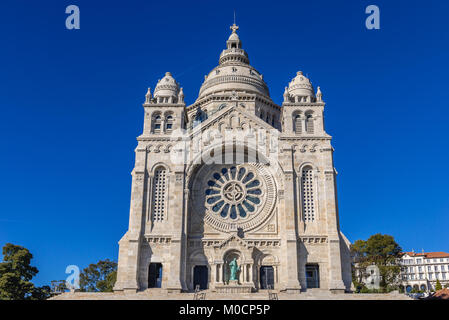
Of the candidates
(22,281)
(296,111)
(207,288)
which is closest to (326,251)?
(207,288)

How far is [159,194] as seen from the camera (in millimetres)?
42062

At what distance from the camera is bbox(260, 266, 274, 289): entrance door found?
3966cm

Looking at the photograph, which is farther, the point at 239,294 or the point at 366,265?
the point at 366,265

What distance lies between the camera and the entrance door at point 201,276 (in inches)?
1559

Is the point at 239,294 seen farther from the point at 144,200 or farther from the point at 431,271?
the point at 431,271

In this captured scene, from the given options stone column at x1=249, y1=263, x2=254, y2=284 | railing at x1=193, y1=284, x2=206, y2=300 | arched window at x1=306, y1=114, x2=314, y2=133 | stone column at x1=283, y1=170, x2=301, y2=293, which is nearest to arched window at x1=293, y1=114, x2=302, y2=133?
arched window at x1=306, y1=114, x2=314, y2=133

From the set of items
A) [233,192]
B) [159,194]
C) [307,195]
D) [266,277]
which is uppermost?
[233,192]

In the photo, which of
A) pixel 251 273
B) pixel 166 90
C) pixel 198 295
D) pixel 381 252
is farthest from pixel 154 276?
pixel 381 252

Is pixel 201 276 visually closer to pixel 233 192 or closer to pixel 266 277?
pixel 266 277

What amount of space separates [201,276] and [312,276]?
978 centimetres

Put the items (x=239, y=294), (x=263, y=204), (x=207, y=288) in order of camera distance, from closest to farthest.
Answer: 1. (x=239, y=294)
2. (x=207, y=288)
3. (x=263, y=204)

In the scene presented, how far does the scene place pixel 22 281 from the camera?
44938 mm

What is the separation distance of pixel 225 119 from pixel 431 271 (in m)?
94.0
